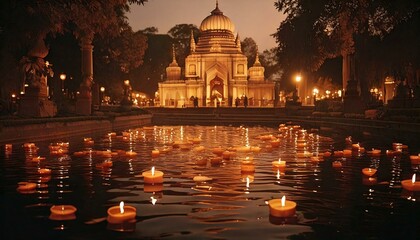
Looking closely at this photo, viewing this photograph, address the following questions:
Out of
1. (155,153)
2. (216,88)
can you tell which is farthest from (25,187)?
(216,88)

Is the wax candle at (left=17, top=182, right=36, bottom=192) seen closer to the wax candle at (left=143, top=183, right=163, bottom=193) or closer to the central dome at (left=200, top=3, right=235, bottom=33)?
the wax candle at (left=143, top=183, right=163, bottom=193)

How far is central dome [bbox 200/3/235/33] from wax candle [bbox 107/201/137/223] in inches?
3114

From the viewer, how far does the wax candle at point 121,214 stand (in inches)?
203

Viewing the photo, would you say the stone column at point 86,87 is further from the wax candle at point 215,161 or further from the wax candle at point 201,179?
the wax candle at point 201,179

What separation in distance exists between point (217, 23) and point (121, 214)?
80432mm

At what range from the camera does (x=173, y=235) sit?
4941mm

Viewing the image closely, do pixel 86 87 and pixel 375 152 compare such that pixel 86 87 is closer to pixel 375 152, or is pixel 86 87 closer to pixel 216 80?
pixel 375 152

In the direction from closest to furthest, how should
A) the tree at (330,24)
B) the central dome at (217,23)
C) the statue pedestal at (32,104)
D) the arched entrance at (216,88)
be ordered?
the tree at (330,24)
the statue pedestal at (32,104)
the arched entrance at (216,88)
the central dome at (217,23)

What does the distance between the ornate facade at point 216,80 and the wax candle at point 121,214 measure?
69844mm

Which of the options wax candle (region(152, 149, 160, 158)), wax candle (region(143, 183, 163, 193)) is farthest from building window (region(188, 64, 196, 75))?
wax candle (region(143, 183, 163, 193))

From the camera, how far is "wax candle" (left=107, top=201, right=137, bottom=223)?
16.9ft

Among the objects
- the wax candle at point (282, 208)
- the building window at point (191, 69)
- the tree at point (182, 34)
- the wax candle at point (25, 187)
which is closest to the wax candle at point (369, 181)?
the wax candle at point (282, 208)

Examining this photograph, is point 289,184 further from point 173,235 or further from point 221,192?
point 173,235

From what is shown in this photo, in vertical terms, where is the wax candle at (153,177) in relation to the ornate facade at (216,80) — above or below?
below
